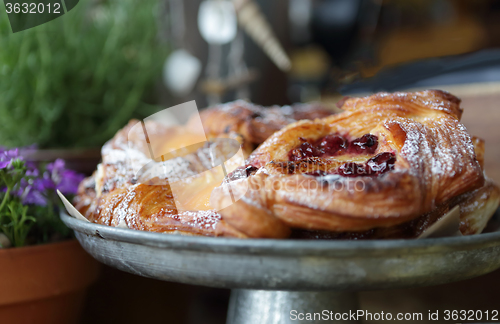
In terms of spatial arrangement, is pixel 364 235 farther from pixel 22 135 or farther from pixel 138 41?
pixel 138 41

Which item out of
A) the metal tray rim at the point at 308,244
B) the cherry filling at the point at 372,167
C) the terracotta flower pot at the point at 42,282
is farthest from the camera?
the terracotta flower pot at the point at 42,282

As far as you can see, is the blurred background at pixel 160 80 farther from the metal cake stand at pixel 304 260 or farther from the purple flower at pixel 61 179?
the metal cake stand at pixel 304 260

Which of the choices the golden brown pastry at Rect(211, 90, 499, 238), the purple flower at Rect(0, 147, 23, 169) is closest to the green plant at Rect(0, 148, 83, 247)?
the purple flower at Rect(0, 147, 23, 169)

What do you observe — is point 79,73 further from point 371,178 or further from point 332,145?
point 371,178

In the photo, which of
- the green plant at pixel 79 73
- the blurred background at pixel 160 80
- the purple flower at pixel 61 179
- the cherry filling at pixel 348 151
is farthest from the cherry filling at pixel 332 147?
the green plant at pixel 79 73

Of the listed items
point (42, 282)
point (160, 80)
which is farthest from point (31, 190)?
point (160, 80)

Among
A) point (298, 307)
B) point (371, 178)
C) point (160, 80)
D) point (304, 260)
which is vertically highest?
point (160, 80)

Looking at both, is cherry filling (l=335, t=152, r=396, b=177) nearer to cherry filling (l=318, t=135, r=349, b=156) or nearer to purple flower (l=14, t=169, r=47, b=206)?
cherry filling (l=318, t=135, r=349, b=156)
